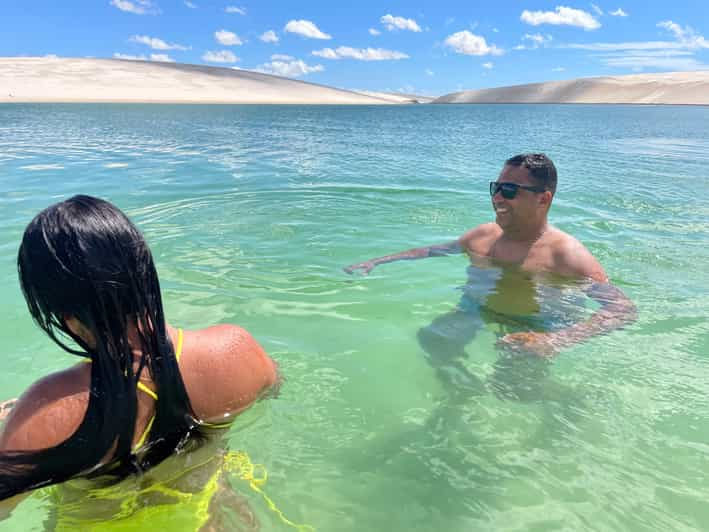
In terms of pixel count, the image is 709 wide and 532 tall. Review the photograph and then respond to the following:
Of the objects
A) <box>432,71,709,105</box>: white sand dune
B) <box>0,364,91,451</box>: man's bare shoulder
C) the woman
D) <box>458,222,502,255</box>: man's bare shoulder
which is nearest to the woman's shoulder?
the woman

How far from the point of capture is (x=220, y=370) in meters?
1.60

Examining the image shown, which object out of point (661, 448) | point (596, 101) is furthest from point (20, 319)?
point (596, 101)

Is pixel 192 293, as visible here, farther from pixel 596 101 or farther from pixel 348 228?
pixel 596 101

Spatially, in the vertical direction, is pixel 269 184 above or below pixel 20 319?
above

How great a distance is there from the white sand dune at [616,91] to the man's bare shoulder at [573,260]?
10409 centimetres

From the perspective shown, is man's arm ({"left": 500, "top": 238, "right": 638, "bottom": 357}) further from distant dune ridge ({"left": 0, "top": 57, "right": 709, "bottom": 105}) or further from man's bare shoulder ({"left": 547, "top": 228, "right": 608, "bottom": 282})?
distant dune ridge ({"left": 0, "top": 57, "right": 709, "bottom": 105})

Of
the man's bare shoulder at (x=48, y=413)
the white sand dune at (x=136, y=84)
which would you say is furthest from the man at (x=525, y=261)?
the white sand dune at (x=136, y=84)

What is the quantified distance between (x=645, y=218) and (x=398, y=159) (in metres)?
8.32

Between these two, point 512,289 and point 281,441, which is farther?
point 512,289

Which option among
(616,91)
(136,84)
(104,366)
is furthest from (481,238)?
(616,91)

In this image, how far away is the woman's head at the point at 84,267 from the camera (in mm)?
1133

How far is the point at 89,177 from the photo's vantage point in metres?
10.3

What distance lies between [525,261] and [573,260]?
0.40m

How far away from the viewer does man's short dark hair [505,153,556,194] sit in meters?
3.69
